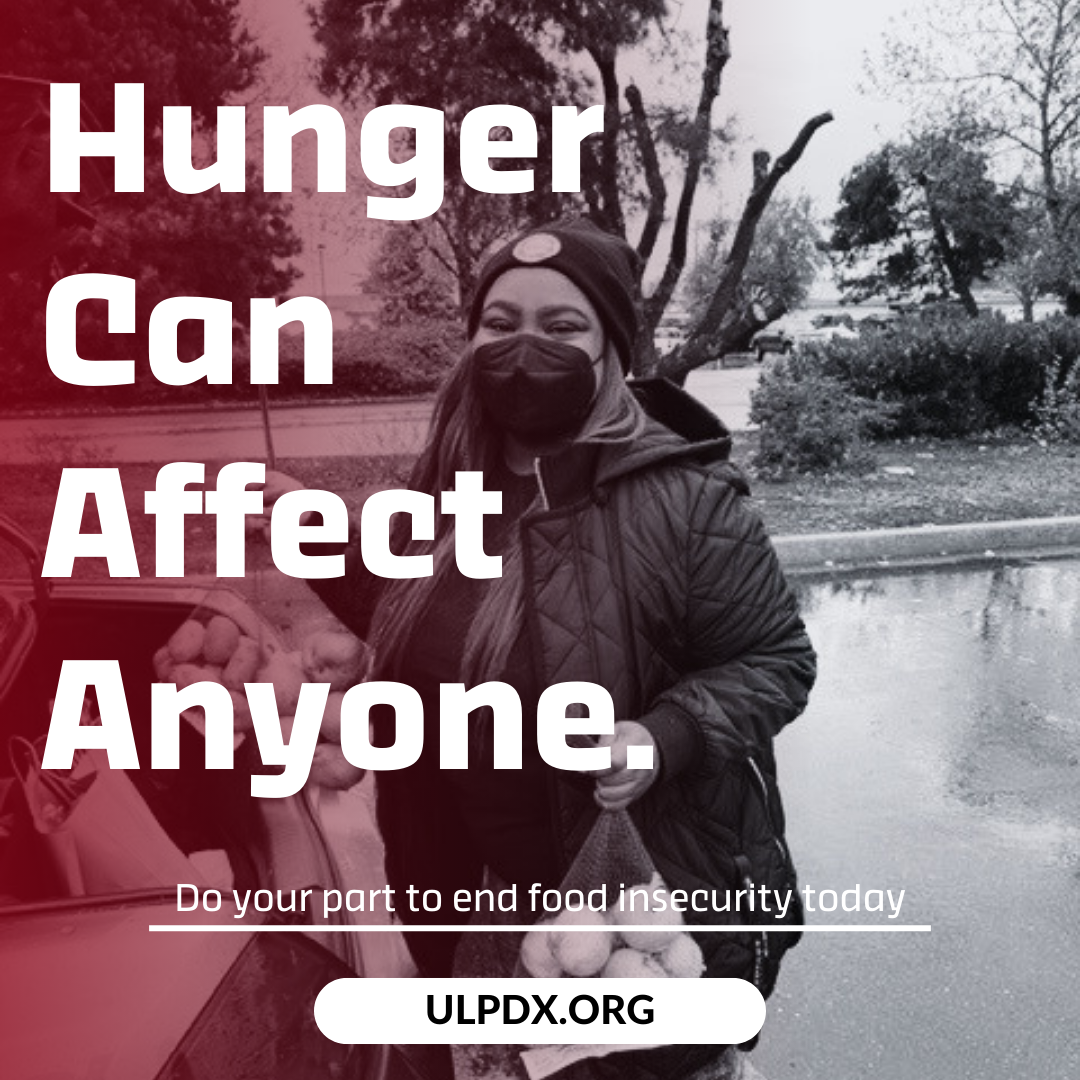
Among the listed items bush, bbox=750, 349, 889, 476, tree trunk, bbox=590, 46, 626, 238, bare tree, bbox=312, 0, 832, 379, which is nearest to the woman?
bare tree, bbox=312, 0, 832, 379

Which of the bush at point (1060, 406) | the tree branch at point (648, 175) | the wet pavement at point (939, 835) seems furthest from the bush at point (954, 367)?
Answer: the tree branch at point (648, 175)

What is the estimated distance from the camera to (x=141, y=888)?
148 cm

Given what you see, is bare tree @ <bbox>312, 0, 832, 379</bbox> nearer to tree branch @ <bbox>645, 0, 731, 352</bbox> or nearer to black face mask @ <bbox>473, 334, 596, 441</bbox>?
tree branch @ <bbox>645, 0, 731, 352</bbox>

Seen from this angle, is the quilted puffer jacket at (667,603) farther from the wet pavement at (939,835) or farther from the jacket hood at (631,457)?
the wet pavement at (939,835)

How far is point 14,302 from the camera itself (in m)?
2.03

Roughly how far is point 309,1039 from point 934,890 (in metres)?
1.59

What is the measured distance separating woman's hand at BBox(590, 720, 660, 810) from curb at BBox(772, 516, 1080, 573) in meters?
2.93

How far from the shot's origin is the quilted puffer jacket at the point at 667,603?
143 centimetres

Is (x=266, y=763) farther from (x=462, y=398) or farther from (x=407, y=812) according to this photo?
(x=462, y=398)

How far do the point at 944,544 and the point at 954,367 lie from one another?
81cm

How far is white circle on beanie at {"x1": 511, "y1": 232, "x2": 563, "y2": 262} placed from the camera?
57.0 inches

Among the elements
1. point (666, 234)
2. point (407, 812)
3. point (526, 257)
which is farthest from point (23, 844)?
point (666, 234)

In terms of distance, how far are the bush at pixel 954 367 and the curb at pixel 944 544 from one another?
0.35 m

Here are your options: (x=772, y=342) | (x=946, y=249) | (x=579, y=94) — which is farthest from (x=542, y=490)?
(x=772, y=342)
